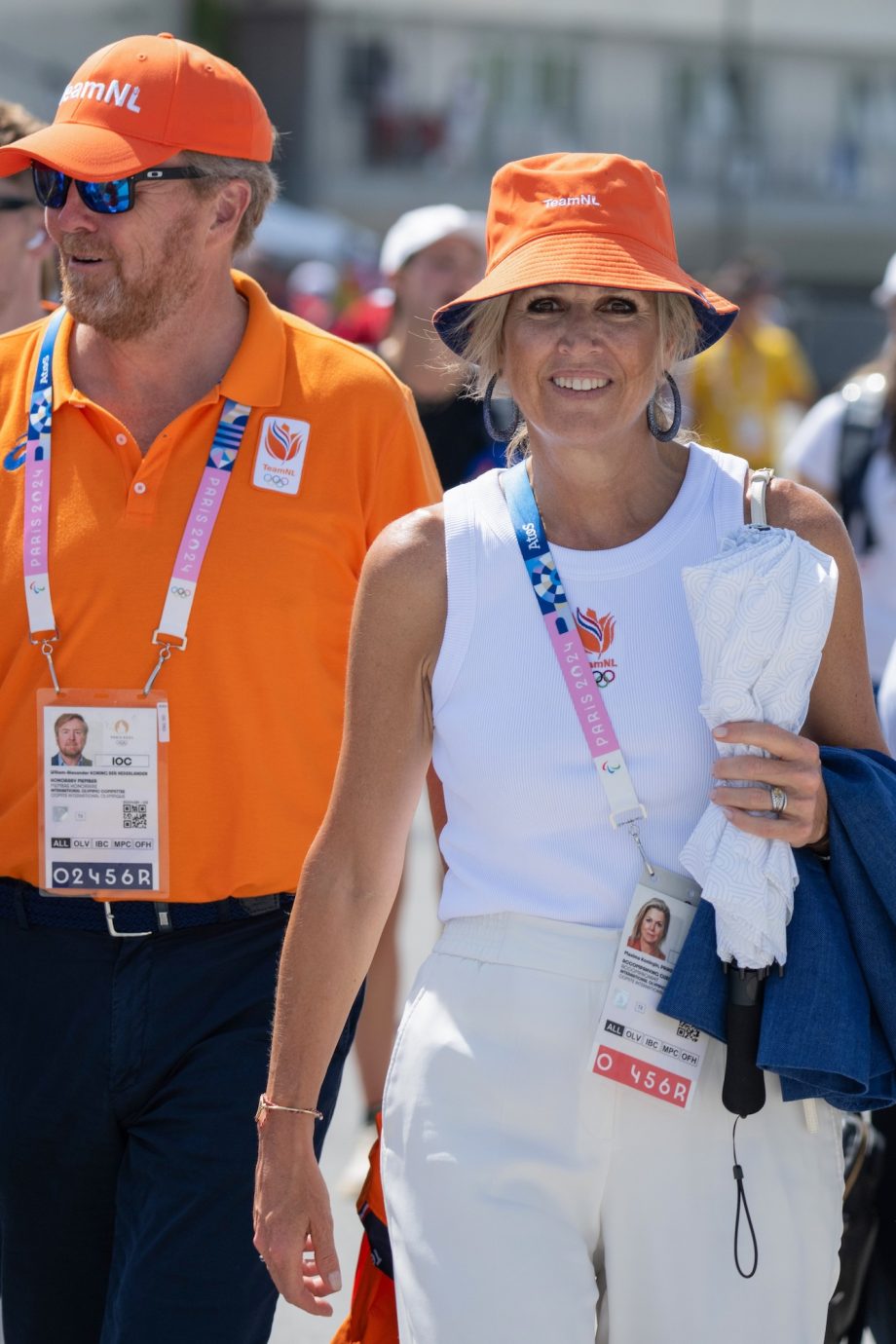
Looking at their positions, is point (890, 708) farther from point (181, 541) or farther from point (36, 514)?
point (36, 514)

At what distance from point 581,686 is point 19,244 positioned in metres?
2.20

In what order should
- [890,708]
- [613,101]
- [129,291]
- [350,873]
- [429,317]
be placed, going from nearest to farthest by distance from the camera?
[350,873], [129,291], [890,708], [429,317], [613,101]

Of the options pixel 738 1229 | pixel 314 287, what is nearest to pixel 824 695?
pixel 738 1229

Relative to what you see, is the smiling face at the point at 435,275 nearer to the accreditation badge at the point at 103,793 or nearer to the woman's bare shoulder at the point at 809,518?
the accreditation badge at the point at 103,793

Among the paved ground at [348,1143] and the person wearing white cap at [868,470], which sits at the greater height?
the person wearing white cap at [868,470]

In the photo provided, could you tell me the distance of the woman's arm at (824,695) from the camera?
2.35 metres

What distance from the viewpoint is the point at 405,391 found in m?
3.43

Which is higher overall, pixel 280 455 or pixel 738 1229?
pixel 280 455

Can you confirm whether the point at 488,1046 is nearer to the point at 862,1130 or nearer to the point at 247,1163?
the point at 247,1163

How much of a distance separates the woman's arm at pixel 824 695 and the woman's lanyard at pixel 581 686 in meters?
0.13

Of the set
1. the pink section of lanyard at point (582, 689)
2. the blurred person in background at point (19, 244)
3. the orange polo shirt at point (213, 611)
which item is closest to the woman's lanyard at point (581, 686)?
the pink section of lanyard at point (582, 689)

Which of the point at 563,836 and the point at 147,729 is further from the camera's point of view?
the point at 147,729

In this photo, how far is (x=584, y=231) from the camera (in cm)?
260

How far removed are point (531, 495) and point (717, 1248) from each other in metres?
1.00
